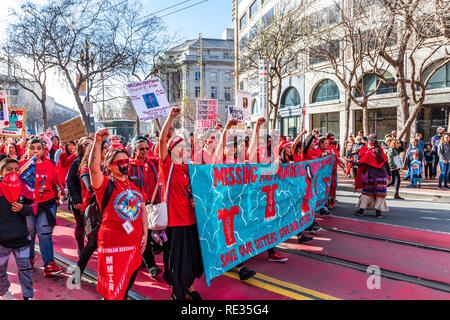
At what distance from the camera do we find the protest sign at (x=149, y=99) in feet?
18.0

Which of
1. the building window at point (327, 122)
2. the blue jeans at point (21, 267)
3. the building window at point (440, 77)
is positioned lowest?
the blue jeans at point (21, 267)

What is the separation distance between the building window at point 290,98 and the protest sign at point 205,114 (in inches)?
814

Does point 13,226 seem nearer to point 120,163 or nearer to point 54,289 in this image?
point 54,289

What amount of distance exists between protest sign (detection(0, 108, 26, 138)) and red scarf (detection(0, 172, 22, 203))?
5641 millimetres

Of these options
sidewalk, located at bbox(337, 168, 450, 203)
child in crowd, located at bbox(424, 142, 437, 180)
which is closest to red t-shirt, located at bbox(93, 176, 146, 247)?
sidewalk, located at bbox(337, 168, 450, 203)

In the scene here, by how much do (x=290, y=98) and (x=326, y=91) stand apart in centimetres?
482

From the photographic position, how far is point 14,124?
908cm

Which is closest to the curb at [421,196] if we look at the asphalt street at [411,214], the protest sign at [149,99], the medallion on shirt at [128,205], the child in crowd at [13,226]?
the asphalt street at [411,214]

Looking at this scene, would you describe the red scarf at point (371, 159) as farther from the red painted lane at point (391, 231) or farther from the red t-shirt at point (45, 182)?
the red t-shirt at point (45, 182)

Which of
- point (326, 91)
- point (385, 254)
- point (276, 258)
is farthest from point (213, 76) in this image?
point (276, 258)

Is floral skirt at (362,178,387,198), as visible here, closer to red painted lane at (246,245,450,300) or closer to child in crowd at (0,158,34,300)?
red painted lane at (246,245,450,300)

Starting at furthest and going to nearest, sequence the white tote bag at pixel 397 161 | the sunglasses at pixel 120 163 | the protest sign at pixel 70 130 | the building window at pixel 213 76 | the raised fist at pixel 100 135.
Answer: the building window at pixel 213 76 → the white tote bag at pixel 397 161 → the protest sign at pixel 70 130 → the sunglasses at pixel 120 163 → the raised fist at pixel 100 135
